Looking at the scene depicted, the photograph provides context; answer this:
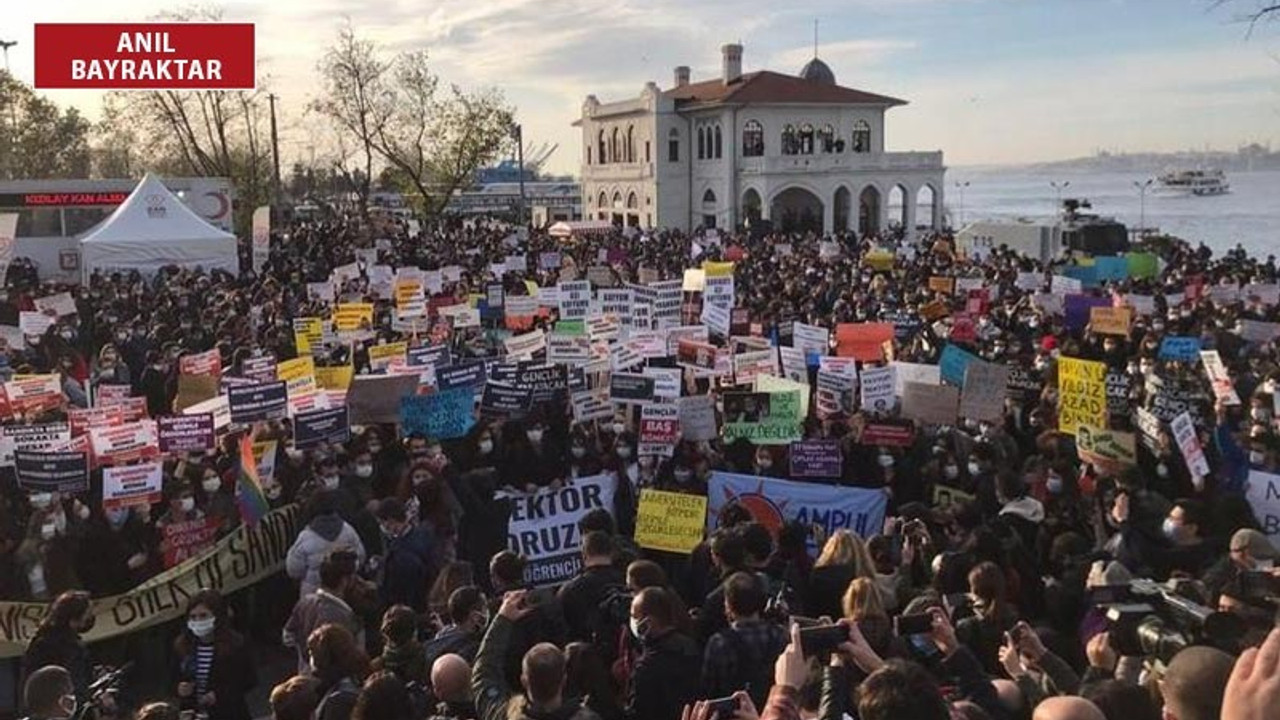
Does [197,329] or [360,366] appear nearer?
[360,366]

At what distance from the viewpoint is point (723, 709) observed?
152 inches

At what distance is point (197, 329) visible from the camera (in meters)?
18.8

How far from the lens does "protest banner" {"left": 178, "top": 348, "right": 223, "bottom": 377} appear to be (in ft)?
47.2

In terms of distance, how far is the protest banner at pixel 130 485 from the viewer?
944 centimetres

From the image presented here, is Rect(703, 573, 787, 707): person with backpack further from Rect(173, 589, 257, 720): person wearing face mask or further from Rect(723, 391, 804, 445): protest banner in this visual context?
Rect(723, 391, 804, 445): protest banner

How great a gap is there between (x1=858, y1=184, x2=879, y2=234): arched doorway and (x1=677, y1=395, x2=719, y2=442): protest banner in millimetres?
54041

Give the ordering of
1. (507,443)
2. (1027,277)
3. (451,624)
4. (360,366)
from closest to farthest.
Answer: (451,624) → (507,443) → (360,366) → (1027,277)

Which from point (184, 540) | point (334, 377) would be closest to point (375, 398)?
point (334, 377)

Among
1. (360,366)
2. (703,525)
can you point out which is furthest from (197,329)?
(703,525)

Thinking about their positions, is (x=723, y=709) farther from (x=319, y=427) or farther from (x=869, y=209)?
(x=869, y=209)

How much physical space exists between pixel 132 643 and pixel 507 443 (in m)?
3.92

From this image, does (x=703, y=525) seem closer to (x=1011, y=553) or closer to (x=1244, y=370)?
(x=1011, y=553)

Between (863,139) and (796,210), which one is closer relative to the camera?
(796,210)

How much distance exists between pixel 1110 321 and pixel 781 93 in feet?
165
